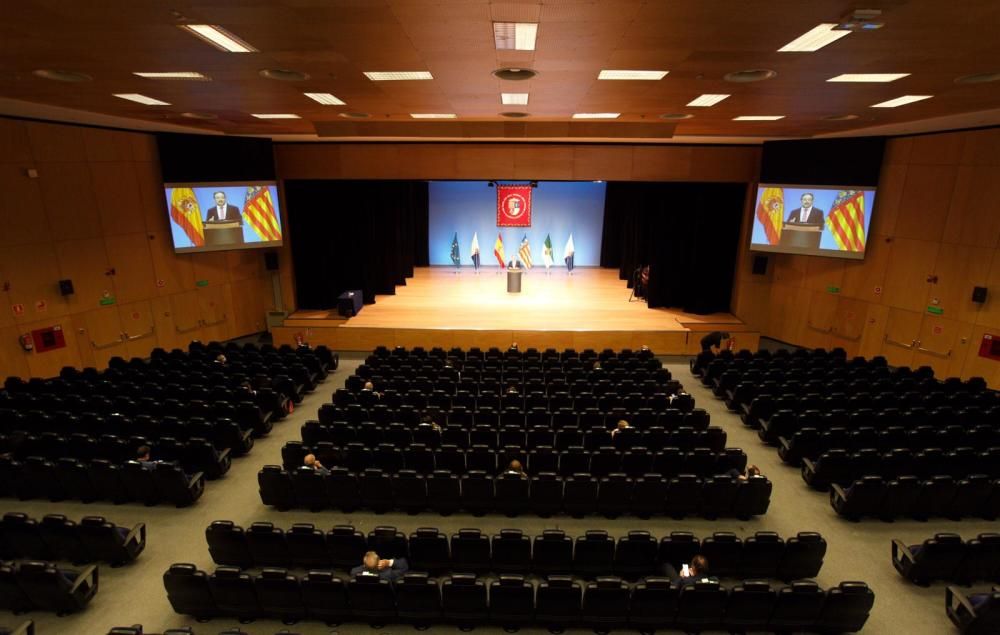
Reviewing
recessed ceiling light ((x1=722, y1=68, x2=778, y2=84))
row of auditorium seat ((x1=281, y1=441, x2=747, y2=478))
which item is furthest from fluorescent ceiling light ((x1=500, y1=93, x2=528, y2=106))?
row of auditorium seat ((x1=281, y1=441, x2=747, y2=478))

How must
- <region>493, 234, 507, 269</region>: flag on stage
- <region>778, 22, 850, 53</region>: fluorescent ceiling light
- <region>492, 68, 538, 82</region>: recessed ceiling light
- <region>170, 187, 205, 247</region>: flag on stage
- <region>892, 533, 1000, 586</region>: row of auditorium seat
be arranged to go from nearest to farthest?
<region>778, 22, 850, 53</region>: fluorescent ceiling light < <region>892, 533, 1000, 586</region>: row of auditorium seat < <region>492, 68, 538, 82</region>: recessed ceiling light < <region>170, 187, 205, 247</region>: flag on stage < <region>493, 234, 507, 269</region>: flag on stage

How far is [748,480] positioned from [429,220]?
20142mm

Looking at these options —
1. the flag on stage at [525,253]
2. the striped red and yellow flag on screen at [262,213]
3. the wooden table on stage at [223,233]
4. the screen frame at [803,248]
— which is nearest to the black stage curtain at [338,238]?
the striped red and yellow flag on screen at [262,213]

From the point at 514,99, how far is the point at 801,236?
11379 mm

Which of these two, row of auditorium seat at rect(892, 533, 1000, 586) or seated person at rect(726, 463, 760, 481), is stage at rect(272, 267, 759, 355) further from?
row of auditorium seat at rect(892, 533, 1000, 586)

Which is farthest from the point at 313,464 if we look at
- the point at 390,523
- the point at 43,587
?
the point at 43,587

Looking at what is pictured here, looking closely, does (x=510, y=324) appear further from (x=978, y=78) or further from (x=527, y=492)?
(x=978, y=78)

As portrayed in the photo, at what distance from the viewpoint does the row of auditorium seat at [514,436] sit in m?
9.06

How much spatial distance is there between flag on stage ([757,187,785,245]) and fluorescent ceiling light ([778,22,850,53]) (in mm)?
11734

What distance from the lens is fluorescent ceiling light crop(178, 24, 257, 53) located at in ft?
17.5

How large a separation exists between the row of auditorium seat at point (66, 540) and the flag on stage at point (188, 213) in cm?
1104

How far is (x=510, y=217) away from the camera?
21516 mm

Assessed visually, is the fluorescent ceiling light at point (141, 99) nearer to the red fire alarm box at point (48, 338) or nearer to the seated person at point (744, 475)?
the red fire alarm box at point (48, 338)

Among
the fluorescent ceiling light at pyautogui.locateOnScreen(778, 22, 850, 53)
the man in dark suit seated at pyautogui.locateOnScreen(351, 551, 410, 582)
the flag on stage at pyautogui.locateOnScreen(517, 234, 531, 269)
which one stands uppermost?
the fluorescent ceiling light at pyautogui.locateOnScreen(778, 22, 850, 53)
